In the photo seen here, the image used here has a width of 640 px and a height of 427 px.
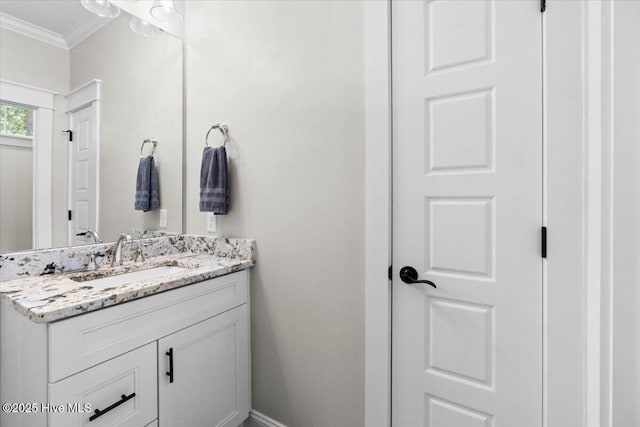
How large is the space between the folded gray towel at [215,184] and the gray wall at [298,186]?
6 centimetres

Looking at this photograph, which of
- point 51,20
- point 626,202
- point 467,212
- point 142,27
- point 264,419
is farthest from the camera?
point 142,27

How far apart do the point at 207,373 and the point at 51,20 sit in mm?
1685

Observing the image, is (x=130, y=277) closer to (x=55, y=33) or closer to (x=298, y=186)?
(x=298, y=186)

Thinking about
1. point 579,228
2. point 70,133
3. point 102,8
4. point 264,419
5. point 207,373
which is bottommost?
point 264,419

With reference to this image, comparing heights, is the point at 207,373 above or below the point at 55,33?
below

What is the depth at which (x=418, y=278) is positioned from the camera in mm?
1228

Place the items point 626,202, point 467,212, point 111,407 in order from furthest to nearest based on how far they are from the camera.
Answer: point 467,212 < point 111,407 < point 626,202

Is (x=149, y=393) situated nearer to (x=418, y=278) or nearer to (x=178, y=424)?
(x=178, y=424)

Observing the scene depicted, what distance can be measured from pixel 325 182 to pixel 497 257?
0.73m

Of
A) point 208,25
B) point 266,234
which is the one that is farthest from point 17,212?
point 208,25

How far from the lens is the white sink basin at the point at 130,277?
136cm

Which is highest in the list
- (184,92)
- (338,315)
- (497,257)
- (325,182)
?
(184,92)

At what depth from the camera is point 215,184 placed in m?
1.65

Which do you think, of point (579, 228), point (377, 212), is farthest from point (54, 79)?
point (579, 228)
